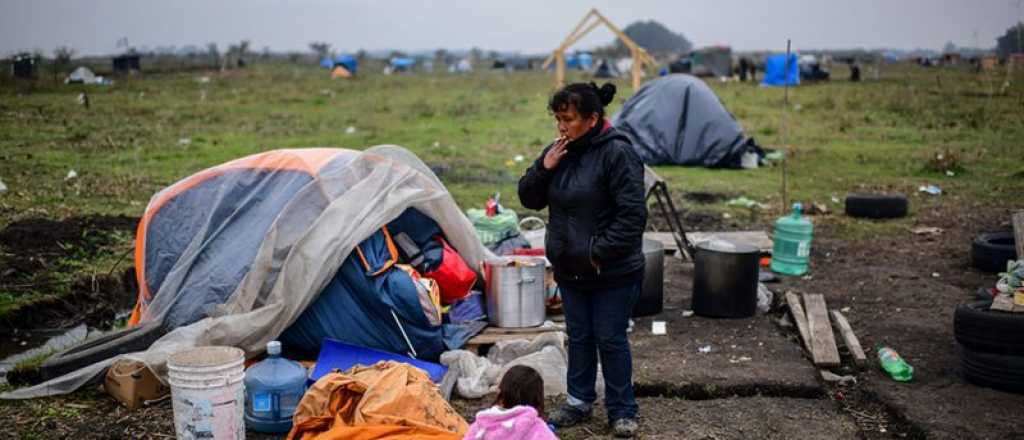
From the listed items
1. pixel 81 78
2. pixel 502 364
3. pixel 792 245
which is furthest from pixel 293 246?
pixel 81 78

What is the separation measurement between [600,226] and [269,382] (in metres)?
2.01

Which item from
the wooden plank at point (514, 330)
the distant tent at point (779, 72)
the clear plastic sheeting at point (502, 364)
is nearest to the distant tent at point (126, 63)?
the distant tent at point (779, 72)

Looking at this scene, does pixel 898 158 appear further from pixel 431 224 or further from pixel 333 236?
pixel 333 236

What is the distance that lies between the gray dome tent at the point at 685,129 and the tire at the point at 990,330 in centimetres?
864

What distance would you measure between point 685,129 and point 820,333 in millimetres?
8338

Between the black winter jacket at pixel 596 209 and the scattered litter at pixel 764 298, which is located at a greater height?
the black winter jacket at pixel 596 209

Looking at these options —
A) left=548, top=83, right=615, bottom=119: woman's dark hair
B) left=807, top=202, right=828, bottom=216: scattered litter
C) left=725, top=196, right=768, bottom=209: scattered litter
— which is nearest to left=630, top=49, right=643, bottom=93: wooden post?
left=725, top=196, right=768, bottom=209: scattered litter

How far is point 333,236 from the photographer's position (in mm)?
5547

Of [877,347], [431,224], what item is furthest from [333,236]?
[877,347]

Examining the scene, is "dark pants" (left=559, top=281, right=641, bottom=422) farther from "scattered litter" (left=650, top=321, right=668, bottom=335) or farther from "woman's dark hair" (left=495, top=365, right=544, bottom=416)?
"scattered litter" (left=650, top=321, right=668, bottom=335)

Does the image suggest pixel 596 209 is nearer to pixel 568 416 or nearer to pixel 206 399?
pixel 568 416

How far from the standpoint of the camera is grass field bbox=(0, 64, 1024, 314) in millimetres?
11141

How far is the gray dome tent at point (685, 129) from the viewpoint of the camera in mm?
13852

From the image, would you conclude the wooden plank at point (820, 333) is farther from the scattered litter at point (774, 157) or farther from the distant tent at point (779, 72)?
the distant tent at point (779, 72)
